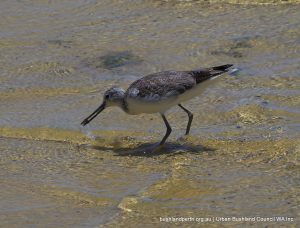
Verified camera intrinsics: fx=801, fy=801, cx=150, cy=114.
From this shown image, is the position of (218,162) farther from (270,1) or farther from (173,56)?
(270,1)

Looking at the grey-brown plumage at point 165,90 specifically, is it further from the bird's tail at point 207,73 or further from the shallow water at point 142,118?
the shallow water at point 142,118

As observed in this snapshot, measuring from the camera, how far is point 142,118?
9555 millimetres

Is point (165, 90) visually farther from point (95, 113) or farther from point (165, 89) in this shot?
point (95, 113)

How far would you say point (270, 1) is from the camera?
41.3ft

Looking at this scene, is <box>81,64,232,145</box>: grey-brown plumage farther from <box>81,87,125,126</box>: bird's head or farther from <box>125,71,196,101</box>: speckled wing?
<box>81,87,125,126</box>: bird's head

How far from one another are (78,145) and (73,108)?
3.72 feet

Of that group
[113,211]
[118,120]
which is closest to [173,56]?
[118,120]

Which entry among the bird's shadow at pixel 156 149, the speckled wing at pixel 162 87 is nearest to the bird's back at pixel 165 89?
the speckled wing at pixel 162 87

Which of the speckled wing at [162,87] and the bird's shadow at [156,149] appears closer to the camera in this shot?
the bird's shadow at [156,149]

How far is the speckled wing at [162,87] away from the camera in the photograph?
8523 mm

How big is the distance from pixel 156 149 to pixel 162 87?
666mm

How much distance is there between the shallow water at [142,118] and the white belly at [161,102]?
371 mm

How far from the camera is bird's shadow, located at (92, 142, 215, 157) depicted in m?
8.32

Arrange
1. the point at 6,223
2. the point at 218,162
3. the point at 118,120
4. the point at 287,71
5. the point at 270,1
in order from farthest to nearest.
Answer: the point at 270,1 → the point at 287,71 → the point at 118,120 → the point at 218,162 → the point at 6,223
